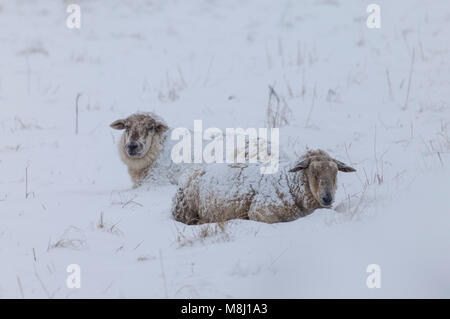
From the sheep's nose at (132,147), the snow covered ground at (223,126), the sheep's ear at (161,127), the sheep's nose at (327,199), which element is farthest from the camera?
the sheep's ear at (161,127)

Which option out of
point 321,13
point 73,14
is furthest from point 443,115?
point 73,14

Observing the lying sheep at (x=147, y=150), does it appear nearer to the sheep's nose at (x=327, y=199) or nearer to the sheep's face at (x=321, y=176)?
the sheep's face at (x=321, y=176)

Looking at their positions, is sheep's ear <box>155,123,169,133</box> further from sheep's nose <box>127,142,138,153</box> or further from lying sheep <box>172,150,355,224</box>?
lying sheep <box>172,150,355,224</box>

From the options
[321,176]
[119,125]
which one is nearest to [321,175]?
[321,176]

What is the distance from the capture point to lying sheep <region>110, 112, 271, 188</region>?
22.1 feet

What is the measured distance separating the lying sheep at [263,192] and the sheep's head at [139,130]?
6.21ft

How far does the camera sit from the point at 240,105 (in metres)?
9.02

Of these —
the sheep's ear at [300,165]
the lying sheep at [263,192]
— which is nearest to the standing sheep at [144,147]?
the lying sheep at [263,192]

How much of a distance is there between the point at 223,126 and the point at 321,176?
387cm

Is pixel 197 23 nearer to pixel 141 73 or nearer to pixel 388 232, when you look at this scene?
pixel 141 73

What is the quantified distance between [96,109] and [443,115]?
17.2 feet

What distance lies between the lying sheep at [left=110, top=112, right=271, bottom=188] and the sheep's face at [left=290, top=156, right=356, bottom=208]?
230 centimetres

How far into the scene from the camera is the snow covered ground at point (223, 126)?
3.46m
